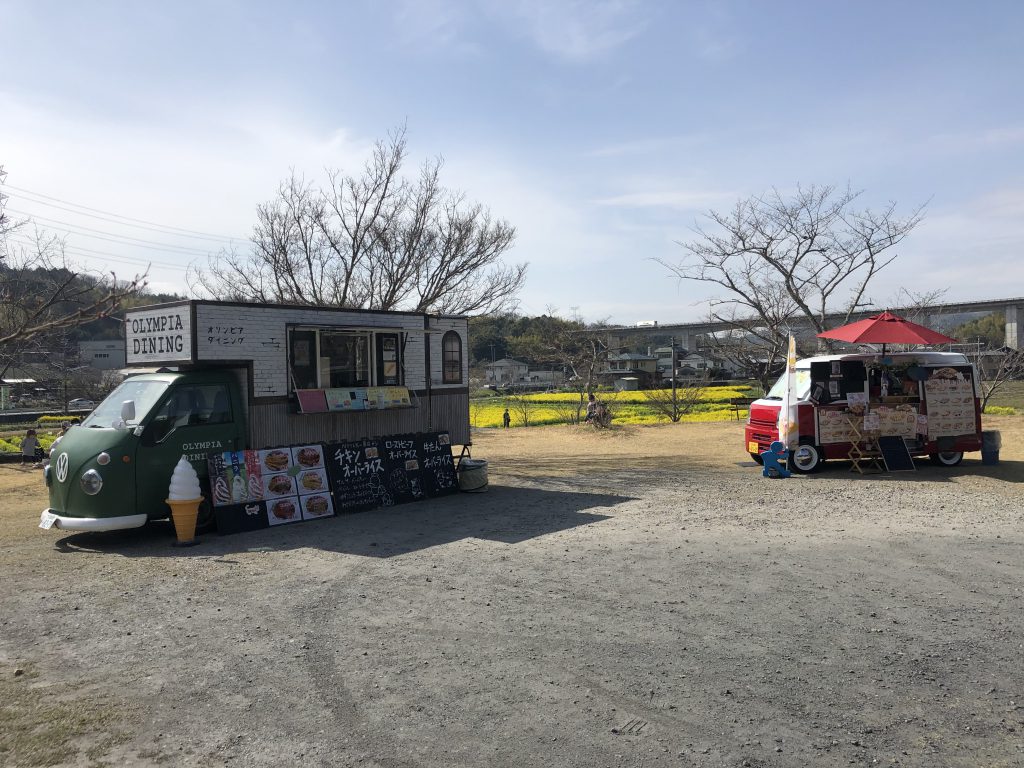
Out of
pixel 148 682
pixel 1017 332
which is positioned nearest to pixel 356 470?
pixel 148 682

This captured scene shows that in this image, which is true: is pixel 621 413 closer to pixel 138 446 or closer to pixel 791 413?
pixel 791 413

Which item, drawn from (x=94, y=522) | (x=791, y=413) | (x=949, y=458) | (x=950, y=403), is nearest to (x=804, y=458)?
(x=791, y=413)

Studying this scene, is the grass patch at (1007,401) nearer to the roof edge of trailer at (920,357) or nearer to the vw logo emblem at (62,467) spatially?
the roof edge of trailer at (920,357)

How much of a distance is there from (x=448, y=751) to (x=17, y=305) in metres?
11.8

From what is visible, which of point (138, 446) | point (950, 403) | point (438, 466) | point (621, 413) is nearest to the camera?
point (138, 446)

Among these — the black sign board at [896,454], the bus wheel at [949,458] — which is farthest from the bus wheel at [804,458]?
the bus wheel at [949,458]

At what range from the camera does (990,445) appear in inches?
553

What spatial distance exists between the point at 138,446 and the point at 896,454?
467 inches

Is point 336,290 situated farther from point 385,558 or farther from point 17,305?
point 385,558

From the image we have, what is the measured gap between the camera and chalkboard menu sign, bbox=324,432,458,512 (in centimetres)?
1087

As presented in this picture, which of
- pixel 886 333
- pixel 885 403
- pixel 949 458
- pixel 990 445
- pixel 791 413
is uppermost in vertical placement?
pixel 886 333

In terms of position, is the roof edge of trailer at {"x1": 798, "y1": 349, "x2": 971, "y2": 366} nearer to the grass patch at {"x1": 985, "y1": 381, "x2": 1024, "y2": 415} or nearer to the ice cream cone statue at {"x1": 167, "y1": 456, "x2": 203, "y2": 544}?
the ice cream cone statue at {"x1": 167, "y1": 456, "x2": 203, "y2": 544}

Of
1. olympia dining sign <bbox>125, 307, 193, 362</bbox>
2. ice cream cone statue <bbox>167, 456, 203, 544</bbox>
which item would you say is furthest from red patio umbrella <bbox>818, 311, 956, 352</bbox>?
ice cream cone statue <bbox>167, 456, 203, 544</bbox>

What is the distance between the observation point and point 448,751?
393cm
